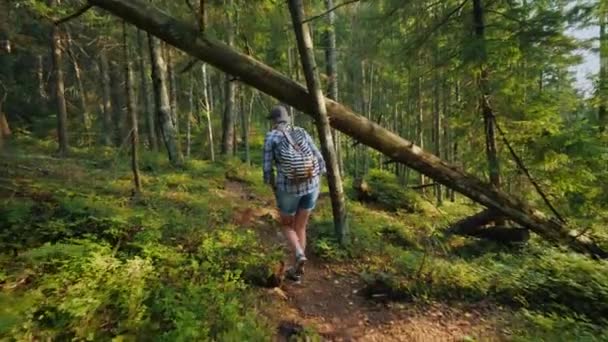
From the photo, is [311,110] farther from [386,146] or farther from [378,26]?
[378,26]

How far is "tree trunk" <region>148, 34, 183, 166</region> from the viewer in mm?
10852

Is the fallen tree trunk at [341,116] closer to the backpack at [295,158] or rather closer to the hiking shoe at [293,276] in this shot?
the backpack at [295,158]

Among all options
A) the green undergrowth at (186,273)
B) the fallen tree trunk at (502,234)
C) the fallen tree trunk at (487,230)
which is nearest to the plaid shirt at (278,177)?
the green undergrowth at (186,273)

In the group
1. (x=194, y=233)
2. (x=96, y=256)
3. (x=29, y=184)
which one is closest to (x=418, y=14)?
(x=194, y=233)

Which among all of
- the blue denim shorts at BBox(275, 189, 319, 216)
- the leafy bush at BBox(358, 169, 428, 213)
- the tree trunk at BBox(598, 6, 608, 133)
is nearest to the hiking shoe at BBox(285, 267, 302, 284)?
the blue denim shorts at BBox(275, 189, 319, 216)

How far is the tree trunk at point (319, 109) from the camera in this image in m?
6.09

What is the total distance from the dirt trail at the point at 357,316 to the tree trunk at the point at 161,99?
25.5 ft

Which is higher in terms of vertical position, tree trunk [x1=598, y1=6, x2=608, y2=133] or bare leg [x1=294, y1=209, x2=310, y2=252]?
tree trunk [x1=598, y1=6, x2=608, y2=133]

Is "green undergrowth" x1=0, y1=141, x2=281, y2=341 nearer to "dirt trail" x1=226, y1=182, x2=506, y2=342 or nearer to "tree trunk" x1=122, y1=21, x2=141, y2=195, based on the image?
"dirt trail" x1=226, y1=182, x2=506, y2=342

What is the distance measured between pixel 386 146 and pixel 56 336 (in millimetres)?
5416

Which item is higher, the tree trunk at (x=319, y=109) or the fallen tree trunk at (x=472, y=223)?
the tree trunk at (x=319, y=109)

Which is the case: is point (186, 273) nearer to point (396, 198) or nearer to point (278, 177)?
point (278, 177)

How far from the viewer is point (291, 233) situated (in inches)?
205

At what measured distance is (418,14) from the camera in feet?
29.5
